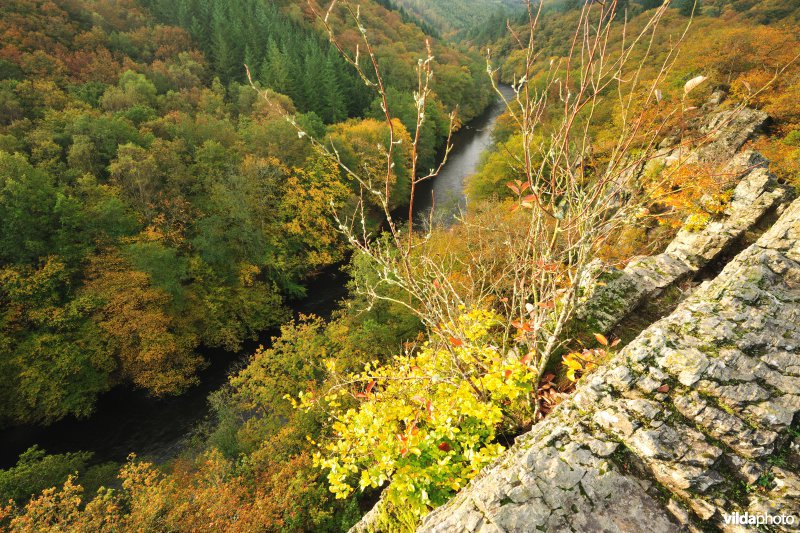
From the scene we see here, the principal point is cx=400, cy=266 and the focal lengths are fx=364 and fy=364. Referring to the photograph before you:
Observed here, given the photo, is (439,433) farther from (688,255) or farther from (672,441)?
(688,255)

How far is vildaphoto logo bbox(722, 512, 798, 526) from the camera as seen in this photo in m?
3.10

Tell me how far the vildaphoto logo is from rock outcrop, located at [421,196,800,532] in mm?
35

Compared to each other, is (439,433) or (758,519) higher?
(439,433)

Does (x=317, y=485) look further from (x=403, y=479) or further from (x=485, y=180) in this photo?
(x=485, y=180)

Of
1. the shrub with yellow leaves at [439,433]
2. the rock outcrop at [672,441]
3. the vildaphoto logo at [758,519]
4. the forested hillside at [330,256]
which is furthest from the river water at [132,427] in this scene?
the vildaphoto logo at [758,519]

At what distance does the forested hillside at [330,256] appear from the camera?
3.83m

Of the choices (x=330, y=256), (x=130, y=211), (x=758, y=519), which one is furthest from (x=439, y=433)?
(x=330, y=256)

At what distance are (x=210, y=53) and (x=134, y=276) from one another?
109 feet

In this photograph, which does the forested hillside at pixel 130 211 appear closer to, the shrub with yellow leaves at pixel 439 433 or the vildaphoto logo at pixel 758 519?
the shrub with yellow leaves at pixel 439 433

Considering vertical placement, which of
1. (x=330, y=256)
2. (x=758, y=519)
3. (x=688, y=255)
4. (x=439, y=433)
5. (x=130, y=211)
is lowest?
(x=330, y=256)

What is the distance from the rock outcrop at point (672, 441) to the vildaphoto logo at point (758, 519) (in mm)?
35

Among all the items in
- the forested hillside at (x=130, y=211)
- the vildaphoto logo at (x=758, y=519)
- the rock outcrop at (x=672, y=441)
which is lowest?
Answer: the vildaphoto logo at (x=758, y=519)

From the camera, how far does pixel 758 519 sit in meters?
3.16

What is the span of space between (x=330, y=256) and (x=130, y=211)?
12143mm
